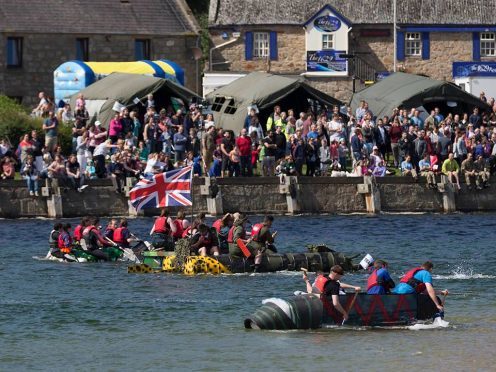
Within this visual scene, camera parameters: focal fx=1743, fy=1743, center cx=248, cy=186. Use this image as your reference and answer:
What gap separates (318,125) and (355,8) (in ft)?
81.3

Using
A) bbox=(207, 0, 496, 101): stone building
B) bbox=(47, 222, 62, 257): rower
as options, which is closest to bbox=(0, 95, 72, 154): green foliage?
bbox=(47, 222, 62, 257): rower

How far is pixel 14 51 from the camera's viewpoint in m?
74.5

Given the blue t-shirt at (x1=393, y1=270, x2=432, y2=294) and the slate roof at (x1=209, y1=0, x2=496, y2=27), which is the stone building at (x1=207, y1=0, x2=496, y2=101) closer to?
the slate roof at (x1=209, y1=0, x2=496, y2=27)

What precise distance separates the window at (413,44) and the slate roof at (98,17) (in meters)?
10.9

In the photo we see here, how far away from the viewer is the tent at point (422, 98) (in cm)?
6291

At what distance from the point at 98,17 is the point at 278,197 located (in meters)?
20.9

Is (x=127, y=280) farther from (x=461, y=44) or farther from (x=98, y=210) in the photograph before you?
(x=461, y=44)

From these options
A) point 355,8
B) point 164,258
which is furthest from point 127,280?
point 355,8

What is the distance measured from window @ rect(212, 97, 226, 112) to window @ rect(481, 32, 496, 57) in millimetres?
22652

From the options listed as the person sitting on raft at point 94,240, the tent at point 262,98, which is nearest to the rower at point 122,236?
the person sitting on raft at point 94,240

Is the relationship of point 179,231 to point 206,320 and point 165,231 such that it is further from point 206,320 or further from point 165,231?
point 206,320

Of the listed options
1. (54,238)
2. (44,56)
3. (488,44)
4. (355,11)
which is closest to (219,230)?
(54,238)

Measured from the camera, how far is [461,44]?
8275 cm

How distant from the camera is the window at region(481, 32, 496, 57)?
83.1 metres
